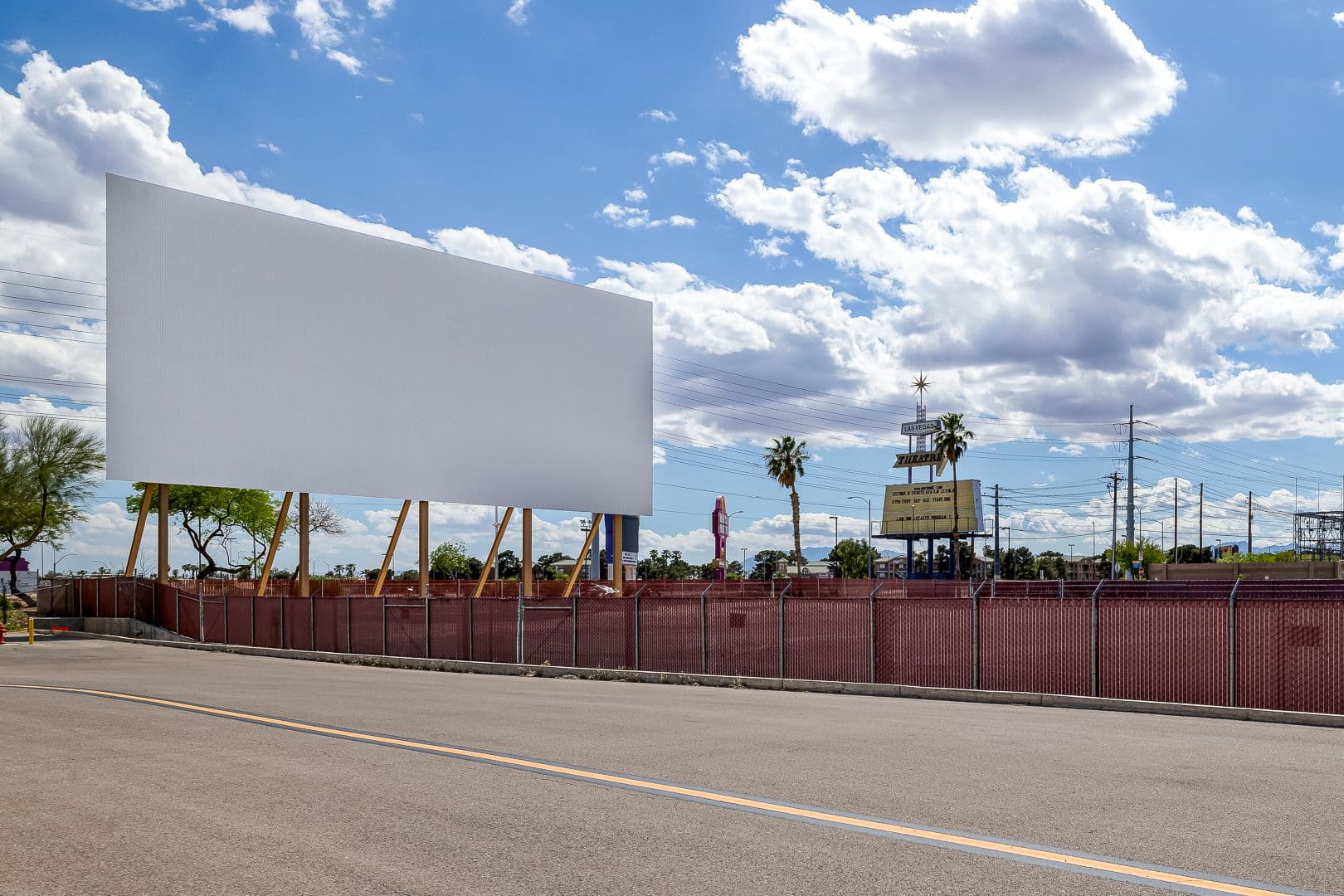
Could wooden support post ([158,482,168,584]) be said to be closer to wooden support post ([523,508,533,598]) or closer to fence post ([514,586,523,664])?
wooden support post ([523,508,533,598])

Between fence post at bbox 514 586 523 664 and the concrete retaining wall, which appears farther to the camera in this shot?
the concrete retaining wall

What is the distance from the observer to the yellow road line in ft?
20.8

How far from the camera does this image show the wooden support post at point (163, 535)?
145ft

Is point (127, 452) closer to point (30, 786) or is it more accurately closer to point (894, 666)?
point (894, 666)

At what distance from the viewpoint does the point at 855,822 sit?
25.6 ft

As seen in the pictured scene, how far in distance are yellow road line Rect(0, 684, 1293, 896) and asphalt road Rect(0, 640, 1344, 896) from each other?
0.14 meters

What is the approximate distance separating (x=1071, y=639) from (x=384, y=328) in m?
38.2

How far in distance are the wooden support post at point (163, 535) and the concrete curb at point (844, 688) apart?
13.3 metres

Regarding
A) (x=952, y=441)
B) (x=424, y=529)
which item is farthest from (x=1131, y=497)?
(x=424, y=529)

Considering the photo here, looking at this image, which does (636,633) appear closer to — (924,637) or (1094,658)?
(924,637)

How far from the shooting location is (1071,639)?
1916 centimetres

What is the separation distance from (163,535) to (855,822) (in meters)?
42.6

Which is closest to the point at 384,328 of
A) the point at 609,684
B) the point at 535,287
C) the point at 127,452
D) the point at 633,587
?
the point at 535,287

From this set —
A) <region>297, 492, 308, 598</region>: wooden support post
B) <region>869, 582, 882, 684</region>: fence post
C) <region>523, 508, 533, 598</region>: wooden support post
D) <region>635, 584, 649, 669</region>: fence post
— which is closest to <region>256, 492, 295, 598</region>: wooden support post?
<region>297, 492, 308, 598</region>: wooden support post
